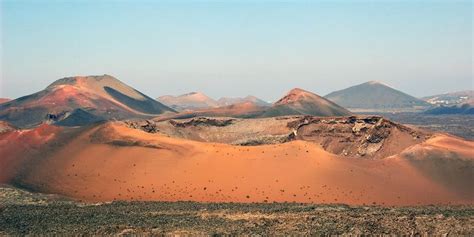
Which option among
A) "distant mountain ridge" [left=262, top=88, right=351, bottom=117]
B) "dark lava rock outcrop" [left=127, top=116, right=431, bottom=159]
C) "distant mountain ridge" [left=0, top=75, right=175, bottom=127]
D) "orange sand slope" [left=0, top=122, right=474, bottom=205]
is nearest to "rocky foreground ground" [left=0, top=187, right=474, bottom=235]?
"orange sand slope" [left=0, top=122, right=474, bottom=205]

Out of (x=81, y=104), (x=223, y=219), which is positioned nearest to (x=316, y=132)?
(x=223, y=219)

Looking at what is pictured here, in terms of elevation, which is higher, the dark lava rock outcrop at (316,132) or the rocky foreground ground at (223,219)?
the dark lava rock outcrop at (316,132)

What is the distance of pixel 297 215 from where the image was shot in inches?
1236

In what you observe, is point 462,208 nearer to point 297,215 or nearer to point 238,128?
point 297,215

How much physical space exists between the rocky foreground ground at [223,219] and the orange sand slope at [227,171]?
5135mm

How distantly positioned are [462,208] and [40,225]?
25.9m

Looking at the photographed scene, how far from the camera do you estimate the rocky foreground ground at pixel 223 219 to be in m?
28.3

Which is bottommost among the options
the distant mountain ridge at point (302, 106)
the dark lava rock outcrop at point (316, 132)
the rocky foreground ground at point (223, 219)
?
the rocky foreground ground at point (223, 219)

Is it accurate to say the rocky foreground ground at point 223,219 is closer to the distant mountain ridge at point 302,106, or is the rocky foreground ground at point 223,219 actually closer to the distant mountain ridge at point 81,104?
the distant mountain ridge at point 302,106

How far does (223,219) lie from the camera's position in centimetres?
3128

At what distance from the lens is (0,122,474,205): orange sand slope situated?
137 ft

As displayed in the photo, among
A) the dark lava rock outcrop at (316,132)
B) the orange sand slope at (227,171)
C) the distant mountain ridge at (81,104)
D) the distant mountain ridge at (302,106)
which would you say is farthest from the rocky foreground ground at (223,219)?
the distant mountain ridge at (81,104)

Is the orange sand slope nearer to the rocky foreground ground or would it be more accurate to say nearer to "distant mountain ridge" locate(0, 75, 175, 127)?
the rocky foreground ground

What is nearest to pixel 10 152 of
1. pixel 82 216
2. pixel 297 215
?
pixel 82 216
